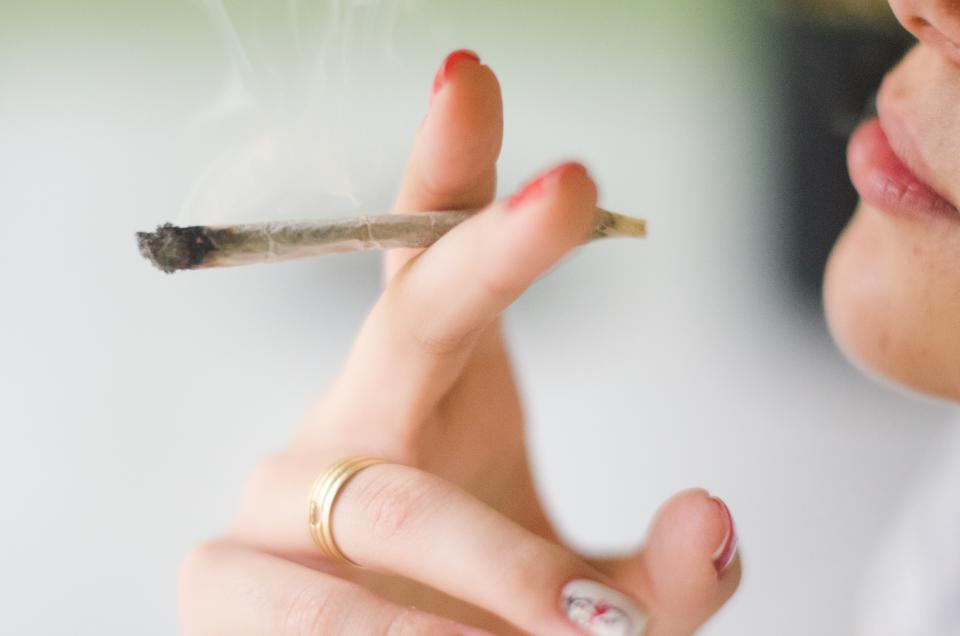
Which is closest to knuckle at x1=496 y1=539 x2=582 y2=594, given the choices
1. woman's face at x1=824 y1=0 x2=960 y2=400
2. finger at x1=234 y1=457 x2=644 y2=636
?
finger at x1=234 y1=457 x2=644 y2=636

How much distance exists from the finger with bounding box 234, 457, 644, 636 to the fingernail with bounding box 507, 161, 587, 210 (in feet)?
0.41

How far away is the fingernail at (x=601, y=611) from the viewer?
258 mm

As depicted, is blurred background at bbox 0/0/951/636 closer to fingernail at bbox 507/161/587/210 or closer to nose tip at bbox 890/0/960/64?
fingernail at bbox 507/161/587/210

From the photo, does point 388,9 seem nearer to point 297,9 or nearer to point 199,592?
point 297,9

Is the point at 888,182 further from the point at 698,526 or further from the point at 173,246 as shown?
the point at 173,246

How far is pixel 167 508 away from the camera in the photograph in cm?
57

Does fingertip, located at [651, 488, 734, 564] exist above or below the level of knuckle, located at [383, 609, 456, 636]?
above

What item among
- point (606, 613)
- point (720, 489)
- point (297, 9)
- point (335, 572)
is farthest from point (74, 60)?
point (720, 489)

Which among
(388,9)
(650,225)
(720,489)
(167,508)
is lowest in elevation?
(720,489)

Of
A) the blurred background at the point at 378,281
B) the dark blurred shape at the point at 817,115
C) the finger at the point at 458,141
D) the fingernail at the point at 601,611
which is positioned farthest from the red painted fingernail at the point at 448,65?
the dark blurred shape at the point at 817,115

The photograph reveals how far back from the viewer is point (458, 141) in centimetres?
31

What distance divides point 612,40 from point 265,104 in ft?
1.78

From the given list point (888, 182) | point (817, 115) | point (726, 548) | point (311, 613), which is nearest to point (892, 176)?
point (888, 182)

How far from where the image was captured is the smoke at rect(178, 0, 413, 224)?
15.0 inches
